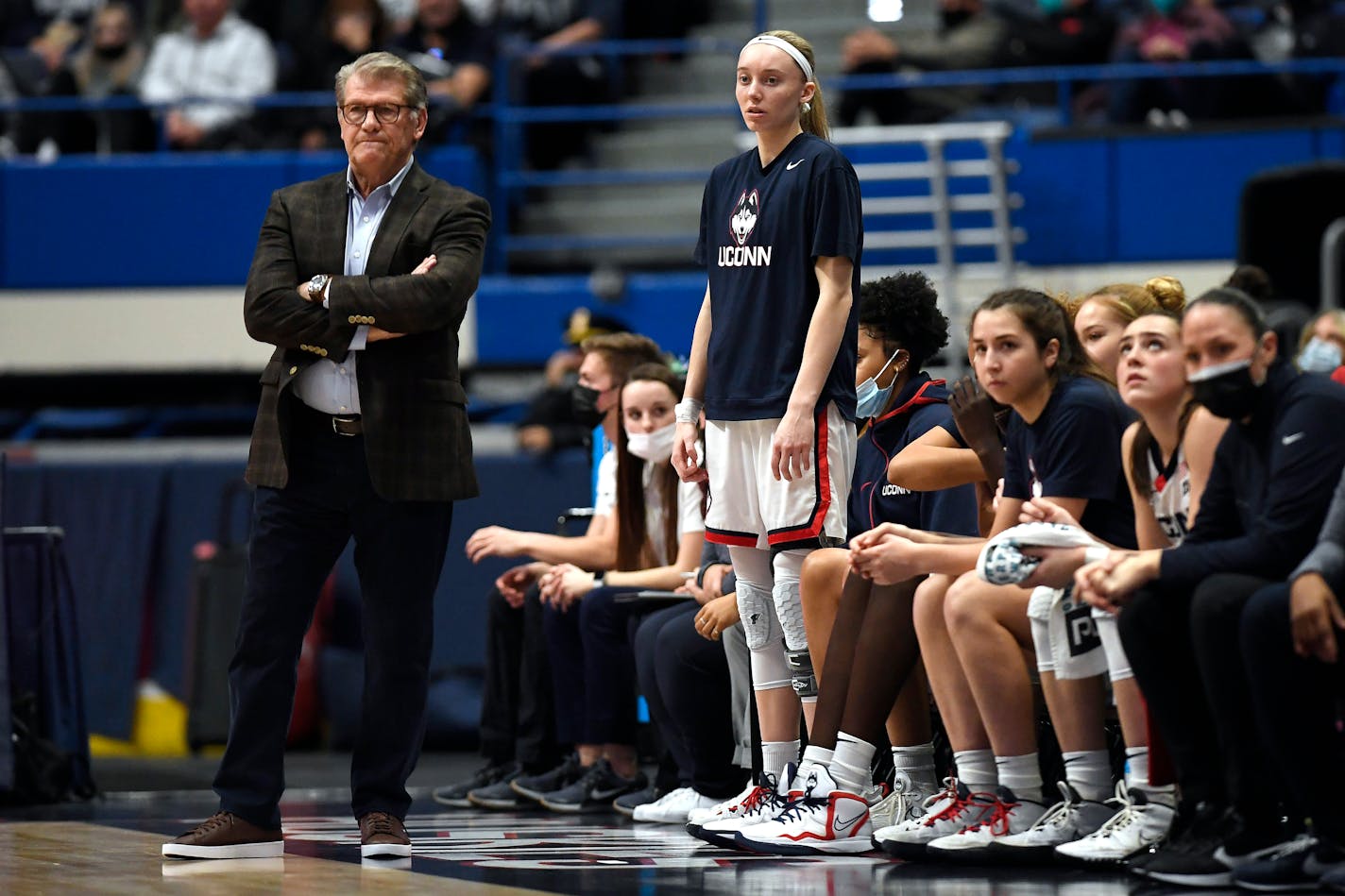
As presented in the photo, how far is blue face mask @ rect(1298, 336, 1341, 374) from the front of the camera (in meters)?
7.00

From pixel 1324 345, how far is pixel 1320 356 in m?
0.07

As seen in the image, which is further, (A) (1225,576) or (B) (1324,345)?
(B) (1324,345)

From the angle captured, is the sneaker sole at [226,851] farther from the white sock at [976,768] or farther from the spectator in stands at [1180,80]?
the spectator in stands at [1180,80]

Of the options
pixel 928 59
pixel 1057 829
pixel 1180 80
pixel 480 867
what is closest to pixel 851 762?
pixel 1057 829

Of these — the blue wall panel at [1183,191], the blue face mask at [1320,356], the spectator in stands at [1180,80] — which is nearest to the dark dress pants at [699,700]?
the blue face mask at [1320,356]

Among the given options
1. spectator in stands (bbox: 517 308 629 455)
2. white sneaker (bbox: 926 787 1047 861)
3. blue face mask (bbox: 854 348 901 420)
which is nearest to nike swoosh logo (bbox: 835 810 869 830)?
white sneaker (bbox: 926 787 1047 861)

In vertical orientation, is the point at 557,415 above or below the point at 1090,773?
above

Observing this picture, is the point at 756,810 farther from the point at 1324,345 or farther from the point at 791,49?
the point at 1324,345

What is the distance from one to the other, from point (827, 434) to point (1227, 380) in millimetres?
1008

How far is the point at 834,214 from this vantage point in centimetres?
450

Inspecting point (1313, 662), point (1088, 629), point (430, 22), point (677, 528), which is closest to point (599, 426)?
point (677, 528)

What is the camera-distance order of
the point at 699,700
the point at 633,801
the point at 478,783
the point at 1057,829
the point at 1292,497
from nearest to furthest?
the point at 1292,497 < the point at 1057,829 < the point at 699,700 < the point at 633,801 < the point at 478,783

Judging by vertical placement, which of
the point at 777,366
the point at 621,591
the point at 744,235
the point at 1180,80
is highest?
the point at 1180,80

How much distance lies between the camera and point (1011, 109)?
10.9 meters
